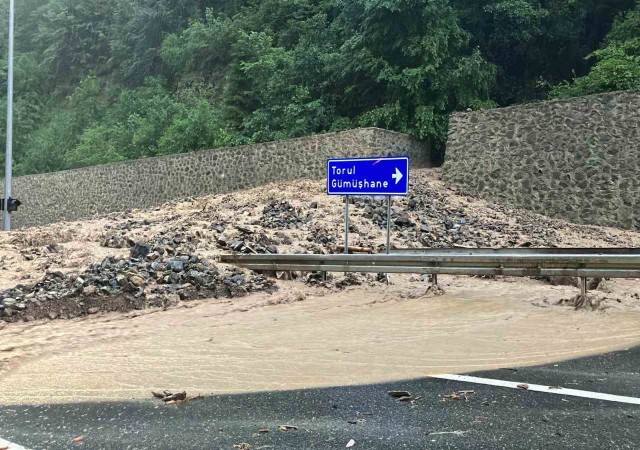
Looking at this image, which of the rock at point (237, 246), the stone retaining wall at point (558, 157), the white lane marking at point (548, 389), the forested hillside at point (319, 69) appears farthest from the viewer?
the forested hillside at point (319, 69)

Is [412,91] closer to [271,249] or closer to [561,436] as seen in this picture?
[271,249]

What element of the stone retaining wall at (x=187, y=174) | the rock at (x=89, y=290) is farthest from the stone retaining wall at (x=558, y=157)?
the rock at (x=89, y=290)

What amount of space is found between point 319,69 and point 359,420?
21341mm

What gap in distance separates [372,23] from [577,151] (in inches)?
366

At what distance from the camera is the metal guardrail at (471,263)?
789 centimetres

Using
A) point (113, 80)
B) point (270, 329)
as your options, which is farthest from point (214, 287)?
point (113, 80)

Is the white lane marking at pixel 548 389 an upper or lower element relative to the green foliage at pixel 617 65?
lower

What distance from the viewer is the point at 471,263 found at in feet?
29.2

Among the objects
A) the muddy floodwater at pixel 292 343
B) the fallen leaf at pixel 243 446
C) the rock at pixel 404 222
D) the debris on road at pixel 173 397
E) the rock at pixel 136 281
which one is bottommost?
the muddy floodwater at pixel 292 343

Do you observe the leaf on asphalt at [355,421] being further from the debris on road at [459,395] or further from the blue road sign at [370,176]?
the blue road sign at [370,176]

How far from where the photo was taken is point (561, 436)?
12.0 feet

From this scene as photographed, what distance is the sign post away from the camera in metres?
10.0

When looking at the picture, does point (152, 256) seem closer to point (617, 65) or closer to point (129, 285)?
point (129, 285)

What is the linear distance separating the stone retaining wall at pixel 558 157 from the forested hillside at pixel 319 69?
6.54ft
